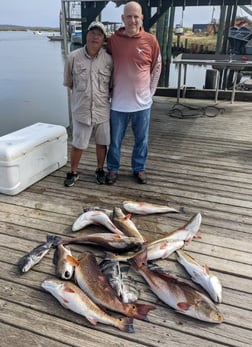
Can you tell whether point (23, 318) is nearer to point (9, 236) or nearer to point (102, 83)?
point (9, 236)

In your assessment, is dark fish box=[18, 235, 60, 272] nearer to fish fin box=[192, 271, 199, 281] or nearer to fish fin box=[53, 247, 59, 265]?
fish fin box=[53, 247, 59, 265]

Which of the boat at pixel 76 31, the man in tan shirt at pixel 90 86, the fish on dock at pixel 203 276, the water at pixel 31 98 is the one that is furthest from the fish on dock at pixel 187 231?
the water at pixel 31 98

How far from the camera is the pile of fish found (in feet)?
5.55

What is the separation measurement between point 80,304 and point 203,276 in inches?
28.2

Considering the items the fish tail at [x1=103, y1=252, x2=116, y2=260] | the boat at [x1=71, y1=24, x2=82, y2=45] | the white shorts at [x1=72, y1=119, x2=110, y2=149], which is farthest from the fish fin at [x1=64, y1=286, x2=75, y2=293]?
the boat at [x1=71, y1=24, x2=82, y2=45]

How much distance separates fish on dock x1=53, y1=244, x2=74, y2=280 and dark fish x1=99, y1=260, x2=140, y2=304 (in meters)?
0.19

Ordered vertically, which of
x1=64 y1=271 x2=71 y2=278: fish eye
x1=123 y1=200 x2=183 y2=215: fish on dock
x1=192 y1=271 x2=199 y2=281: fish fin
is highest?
x1=64 y1=271 x2=71 y2=278: fish eye

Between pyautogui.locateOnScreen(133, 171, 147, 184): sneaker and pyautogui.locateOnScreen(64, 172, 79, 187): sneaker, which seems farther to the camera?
pyautogui.locateOnScreen(133, 171, 147, 184): sneaker

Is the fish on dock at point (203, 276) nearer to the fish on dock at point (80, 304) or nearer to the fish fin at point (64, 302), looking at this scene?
the fish on dock at point (80, 304)

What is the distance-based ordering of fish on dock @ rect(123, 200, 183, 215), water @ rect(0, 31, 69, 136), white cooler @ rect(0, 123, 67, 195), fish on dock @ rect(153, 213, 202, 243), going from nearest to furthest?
fish on dock @ rect(153, 213, 202, 243) < fish on dock @ rect(123, 200, 183, 215) < white cooler @ rect(0, 123, 67, 195) < water @ rect(0, 31, 69, 136)

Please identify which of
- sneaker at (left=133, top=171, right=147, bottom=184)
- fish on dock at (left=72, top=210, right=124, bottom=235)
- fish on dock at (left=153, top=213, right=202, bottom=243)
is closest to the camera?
fish on dock at (left=153, top=213, right=202, bottom=243)

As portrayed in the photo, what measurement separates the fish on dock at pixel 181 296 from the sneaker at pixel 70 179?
1384mm

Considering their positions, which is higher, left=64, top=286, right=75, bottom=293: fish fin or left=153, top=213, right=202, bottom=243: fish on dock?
left=64, top=286, right=75, bottom=293: fish fin

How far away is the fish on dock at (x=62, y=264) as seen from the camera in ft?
6.16
